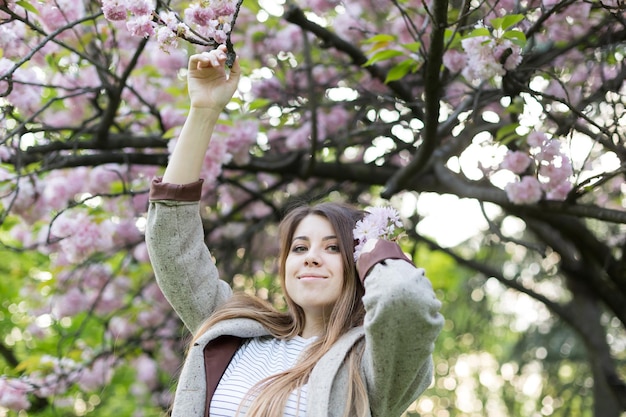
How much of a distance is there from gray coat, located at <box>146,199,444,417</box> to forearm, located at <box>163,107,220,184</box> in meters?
0.07

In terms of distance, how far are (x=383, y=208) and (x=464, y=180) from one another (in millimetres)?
1766

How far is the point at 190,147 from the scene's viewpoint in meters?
2.06

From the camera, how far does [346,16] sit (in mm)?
4336

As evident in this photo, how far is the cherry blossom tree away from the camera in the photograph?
2723 millimetres

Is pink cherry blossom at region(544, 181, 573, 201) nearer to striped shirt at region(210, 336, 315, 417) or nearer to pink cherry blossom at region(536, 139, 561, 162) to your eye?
pink cherry blossom at region(536, 139, 561, 162)

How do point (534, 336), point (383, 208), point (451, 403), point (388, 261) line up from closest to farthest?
point (388, 261), point (383, 208), point (534, 336), point (451, 403)

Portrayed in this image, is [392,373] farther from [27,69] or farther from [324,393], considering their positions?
[27,69]

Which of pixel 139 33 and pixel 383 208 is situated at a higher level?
pixel 139 33

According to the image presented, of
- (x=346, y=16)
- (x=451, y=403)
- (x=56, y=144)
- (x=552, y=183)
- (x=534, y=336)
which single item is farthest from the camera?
(x=451, y=403)

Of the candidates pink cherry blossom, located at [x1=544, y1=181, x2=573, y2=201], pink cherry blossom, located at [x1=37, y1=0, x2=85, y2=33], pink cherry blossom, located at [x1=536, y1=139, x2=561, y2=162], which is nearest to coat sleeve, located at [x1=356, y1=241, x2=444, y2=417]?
pink cherry blossom, located at [x1=536, y1=139, x2=561, y2=162]

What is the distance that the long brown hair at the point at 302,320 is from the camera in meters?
1.80

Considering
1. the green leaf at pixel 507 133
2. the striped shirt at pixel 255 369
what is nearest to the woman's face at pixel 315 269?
the striped shirt at pixel 255 369

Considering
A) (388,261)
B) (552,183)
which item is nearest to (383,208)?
(388,261)

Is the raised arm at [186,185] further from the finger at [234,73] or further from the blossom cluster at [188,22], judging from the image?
the blossom cluster at [188,22]
